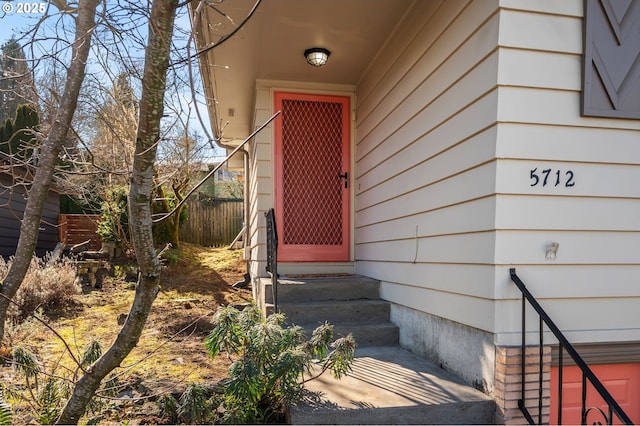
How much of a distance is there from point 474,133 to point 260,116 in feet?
9.10

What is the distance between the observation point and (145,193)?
155 cm

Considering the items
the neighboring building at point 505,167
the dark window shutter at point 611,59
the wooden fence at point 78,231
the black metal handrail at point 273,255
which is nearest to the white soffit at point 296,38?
the neighboring building at point 505,167

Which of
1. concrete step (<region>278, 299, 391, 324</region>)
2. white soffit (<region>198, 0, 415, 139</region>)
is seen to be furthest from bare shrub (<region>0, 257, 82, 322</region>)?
concrete step (<region>278, 299, 391, 324</region>)

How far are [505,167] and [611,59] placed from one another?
0.90m

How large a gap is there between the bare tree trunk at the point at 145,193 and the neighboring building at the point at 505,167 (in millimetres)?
1741

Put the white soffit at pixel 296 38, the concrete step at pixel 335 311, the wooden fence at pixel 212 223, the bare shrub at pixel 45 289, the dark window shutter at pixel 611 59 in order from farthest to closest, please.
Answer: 1. the wooden fence at pixel 212 223
2. the bare shrub at pixel 45 289
3. the concrete step at pixel 335 311
4. the white soffit at pixel 296 38
5. the dark window shutter at pixel 611 59

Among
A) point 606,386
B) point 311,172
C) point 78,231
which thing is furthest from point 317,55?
point 78,231

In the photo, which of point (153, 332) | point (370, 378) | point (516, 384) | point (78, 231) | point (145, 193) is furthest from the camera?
point (78, 231)

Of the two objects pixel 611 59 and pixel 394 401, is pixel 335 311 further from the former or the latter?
pixel 611 59

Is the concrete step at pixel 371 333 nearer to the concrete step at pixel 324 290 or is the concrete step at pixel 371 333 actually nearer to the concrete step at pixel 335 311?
the concrete step at pixel 335 311

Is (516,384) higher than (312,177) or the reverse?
the reverse

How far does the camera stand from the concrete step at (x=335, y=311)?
343 cm

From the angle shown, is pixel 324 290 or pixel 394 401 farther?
pixel 324 290

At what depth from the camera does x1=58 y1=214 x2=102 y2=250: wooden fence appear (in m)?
8.20
